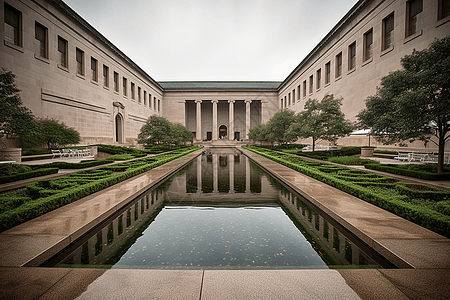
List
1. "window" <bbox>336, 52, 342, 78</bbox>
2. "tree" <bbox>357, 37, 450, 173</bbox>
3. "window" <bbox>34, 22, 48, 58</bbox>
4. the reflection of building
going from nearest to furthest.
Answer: "tree" <bbox>357, 37, 450, 173</bbox>
the reflection of building
"window" <bbox>34, 22, 48, 58</bbox>
"window" <bbox>336, 52, 342, 78</bbox>

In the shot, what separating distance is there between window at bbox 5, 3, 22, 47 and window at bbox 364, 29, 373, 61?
31.0m

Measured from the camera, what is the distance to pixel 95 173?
8773mm

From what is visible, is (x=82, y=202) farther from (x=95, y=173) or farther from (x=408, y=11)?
(x=408, y=11)

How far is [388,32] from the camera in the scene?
63.9 feet

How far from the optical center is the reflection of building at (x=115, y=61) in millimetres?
16531

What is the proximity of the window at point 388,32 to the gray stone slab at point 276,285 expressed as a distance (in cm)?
2353

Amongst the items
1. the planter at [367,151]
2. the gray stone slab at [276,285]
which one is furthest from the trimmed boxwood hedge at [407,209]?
the planter at [367,151]

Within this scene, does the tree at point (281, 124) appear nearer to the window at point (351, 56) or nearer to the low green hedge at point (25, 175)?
the window at point (351, 56)

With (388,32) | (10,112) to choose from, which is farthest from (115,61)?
(388,32)

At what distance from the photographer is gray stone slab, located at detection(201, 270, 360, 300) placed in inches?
87.8

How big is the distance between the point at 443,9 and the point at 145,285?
2203cm

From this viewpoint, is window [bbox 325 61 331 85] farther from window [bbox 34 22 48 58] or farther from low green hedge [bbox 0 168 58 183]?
window [bbox 34 22 48 58]

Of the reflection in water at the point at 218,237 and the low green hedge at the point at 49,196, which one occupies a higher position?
the low green hedge at the point at 49,196

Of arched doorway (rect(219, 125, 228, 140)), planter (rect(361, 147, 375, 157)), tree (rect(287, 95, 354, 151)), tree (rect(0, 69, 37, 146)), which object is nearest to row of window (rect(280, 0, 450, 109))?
tree (rect(287, 95, 354, 151))
